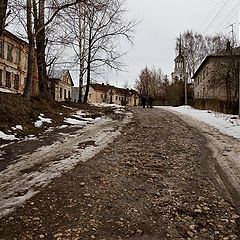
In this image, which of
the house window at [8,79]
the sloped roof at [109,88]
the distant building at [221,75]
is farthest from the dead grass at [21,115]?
the sloped roof at [109,88]

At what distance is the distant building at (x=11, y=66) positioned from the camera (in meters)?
43.2

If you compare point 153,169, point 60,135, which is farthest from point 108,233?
point 60,135

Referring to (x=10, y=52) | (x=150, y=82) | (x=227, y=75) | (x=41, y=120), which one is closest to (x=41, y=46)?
(x=41, y=120)

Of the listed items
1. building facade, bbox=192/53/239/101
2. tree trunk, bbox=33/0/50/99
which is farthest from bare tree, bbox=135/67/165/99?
tree trunk, bbox=33/0/50/99

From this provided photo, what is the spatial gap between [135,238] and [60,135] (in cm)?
841

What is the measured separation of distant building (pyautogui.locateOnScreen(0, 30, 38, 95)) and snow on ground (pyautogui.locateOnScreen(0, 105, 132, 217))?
31.8 m

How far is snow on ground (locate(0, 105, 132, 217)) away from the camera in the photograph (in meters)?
5.59

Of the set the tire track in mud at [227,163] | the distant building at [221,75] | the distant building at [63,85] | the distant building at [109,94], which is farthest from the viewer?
the distant building at [109,94]

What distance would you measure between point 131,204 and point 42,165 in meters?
2.92

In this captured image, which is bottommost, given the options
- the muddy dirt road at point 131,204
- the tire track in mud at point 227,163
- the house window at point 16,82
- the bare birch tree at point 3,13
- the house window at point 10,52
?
the muddy dirt road at point 131,204

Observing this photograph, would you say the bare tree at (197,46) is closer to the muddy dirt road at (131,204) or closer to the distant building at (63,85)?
the distant building at (63,85)

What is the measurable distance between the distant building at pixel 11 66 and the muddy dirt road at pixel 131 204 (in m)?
35.4

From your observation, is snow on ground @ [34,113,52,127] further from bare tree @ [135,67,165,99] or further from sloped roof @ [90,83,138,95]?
sloped roof @ [90,83,138,95]

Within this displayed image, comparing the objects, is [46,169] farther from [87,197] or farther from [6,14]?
[6,14]
